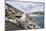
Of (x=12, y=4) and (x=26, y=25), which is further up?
(x=12, y=4)

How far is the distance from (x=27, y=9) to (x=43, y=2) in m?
0.26

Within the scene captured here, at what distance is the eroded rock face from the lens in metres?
1.14

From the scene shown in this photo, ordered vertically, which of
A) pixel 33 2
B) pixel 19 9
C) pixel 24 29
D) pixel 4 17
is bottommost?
pixel 24 29

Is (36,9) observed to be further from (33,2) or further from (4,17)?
(4,17)

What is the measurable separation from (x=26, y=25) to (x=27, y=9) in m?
0.23

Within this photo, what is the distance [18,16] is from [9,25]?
0.18m

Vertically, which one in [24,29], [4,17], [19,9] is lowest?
[24,29]

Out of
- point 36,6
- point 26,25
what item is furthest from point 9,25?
point 36,6

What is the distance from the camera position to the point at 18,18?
1.16 metres

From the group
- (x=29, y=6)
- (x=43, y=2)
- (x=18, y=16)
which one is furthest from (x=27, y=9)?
(x=43, y=2)

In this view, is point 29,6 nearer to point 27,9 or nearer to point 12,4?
point 27,9

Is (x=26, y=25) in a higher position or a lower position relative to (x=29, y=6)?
lower

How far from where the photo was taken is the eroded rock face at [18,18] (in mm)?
1139

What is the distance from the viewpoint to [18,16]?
116 cm
